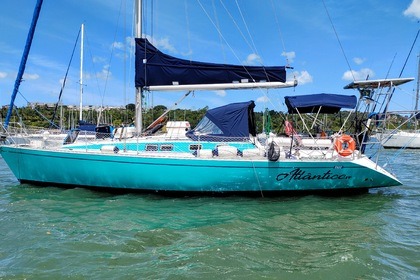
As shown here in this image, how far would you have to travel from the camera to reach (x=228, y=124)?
9.91 meters

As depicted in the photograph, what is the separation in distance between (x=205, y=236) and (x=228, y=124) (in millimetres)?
4446

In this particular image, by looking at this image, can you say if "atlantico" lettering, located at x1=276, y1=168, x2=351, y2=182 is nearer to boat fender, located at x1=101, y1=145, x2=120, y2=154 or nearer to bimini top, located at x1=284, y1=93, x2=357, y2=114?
bimini top, located at x1=284, y1=93, x2=357, y2=114

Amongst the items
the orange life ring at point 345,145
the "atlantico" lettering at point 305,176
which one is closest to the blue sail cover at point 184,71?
the orange life ring at point 345,145

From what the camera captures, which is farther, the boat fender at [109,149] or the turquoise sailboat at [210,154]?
the boat fender at [109,149]

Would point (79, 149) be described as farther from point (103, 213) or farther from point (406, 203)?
point (406, 203)

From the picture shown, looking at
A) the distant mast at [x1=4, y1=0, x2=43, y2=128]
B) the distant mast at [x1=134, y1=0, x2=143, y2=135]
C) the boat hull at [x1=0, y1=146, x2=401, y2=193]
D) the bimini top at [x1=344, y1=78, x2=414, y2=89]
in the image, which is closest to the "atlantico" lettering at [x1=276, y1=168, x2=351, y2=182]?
the boat hull at [x1=0, y1=146, x2=401, y2=193]

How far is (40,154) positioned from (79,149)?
3.53 ft

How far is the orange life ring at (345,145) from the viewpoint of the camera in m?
9.02

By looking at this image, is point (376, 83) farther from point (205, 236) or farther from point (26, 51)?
point (26, 51)

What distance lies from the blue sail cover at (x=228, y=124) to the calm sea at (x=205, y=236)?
1923 millimetres

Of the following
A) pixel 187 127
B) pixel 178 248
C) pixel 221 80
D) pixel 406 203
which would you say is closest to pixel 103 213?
pixel 178 248

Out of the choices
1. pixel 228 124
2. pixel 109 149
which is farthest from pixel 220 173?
pixel 109 149

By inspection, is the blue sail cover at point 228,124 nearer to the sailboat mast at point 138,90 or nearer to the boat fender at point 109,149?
the sailboat mast at point 138,90

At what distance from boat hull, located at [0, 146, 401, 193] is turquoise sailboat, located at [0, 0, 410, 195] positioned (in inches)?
1.0
